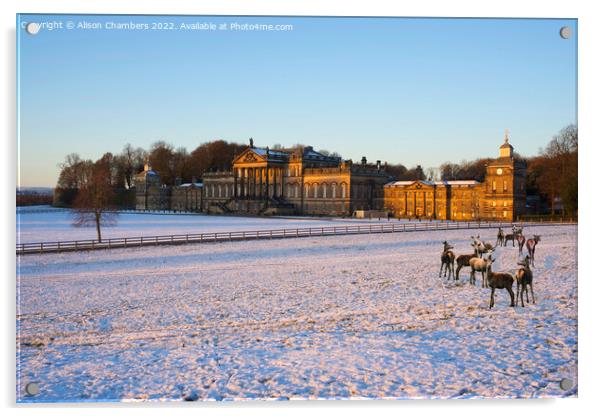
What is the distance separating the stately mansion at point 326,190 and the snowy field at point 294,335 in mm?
4547

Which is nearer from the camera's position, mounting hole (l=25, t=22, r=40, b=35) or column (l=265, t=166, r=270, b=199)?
mounting hole (l=25, t=22, r=40, b=35)

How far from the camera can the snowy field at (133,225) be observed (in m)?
13.7

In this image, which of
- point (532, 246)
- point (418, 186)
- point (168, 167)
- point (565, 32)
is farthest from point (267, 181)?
point (565, 32)

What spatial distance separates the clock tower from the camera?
1512 inches

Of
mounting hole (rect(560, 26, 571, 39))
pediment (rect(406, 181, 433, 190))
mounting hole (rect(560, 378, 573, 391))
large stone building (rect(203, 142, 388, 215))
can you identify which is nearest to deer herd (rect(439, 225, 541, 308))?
mounting hole (rect(560, 378, 573, 391))

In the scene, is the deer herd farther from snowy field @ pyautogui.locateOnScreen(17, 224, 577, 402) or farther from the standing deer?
snowy field @ pyautogui.locateOnScreen(17, 224, 577, 402)

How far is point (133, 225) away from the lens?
24828 mm

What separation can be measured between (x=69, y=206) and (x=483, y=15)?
12012 millimetres

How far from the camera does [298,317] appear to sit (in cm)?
1241

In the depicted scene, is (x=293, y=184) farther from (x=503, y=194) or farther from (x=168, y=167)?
(x=168, y=167)

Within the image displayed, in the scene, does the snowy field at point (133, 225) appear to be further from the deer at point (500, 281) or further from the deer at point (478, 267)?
the deer at point (478, 267)

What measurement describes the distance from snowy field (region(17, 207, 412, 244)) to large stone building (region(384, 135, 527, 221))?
49.9 ft

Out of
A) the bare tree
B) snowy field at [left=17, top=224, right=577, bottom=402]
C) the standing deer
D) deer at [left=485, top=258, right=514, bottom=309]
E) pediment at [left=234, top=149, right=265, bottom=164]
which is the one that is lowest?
snowy field at [left=17, top=224, right=577, bottom=402]

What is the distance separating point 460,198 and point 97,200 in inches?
1540
